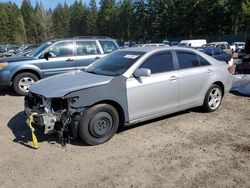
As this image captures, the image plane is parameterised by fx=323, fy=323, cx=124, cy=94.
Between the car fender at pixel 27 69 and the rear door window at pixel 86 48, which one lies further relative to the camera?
the rear door window at pixel 86 48

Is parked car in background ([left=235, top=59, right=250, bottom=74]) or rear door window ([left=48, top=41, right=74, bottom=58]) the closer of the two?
rear door window ([left=48, top=41, right=74, bottom=58])

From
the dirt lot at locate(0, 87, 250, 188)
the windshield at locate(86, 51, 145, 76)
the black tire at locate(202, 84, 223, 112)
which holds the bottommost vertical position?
the dirt lot at locate(0, 87, 250, 188)

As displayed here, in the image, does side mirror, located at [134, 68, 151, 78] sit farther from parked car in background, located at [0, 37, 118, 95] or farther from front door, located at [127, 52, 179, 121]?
parked car in background, located at [0, 37, 118, 95]

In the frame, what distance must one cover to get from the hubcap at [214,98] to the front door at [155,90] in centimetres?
126

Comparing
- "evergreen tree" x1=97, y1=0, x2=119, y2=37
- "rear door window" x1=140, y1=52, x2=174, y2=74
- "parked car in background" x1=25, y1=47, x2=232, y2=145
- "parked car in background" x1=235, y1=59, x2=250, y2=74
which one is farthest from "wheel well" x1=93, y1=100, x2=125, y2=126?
"evergreen tree" x1=97, y1=0, x2=119, y2=37

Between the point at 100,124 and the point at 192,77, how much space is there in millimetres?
2484

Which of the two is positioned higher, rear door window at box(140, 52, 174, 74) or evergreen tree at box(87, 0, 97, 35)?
evergreen tree at box(87, 0, 97, 35)

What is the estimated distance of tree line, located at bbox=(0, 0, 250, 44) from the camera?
63219 mm

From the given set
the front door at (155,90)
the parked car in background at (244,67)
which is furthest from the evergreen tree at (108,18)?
the front door at (155,90)

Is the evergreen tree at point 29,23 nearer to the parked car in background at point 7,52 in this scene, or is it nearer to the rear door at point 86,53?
the parked car in background at point 7,52

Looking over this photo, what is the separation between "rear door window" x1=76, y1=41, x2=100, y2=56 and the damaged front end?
5359 mm

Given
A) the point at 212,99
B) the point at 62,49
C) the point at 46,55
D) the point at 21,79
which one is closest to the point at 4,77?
the point at 21,79

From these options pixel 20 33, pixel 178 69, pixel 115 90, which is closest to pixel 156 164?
pixel 115 90

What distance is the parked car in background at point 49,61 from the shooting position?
991 centimetres
